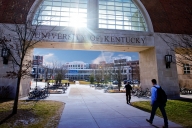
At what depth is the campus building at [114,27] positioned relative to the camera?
13.6 metres

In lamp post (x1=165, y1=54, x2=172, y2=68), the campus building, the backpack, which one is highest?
the campus building

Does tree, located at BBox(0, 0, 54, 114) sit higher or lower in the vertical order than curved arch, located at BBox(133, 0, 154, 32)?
lower

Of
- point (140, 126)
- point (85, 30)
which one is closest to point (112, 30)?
point (85, 30)

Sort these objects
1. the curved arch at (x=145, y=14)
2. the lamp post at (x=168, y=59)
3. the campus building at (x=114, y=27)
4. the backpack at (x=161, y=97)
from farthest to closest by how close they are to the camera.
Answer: the curved arch at (x=145, y=14)
the lamp post at (x=168, y=59)
the campus building at (x=114, y=27)
the backpack at (x=161, y=97)

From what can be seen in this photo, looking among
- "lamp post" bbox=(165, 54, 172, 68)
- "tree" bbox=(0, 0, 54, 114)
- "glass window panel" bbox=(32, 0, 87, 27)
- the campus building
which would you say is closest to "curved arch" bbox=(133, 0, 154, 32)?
the campus building

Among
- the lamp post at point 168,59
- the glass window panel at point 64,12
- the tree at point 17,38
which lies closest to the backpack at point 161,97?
the tree at point 17,38

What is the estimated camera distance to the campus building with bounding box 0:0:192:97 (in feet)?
44.8

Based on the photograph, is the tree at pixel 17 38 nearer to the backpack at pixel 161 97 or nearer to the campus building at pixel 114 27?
the campus building at pixel 114 27

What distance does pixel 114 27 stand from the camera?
1562 cm

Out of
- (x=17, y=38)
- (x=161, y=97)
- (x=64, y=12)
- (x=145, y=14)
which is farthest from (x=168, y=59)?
(x=17, y=38)

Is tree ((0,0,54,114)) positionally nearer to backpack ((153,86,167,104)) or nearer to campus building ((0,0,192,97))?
campus building ((0,0,192,97))

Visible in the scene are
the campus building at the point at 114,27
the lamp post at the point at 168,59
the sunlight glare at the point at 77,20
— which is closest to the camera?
the campus building at the point at 114,27

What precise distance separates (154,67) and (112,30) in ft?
19.9

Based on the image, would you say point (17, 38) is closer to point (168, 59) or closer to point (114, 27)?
point (114, 27)
